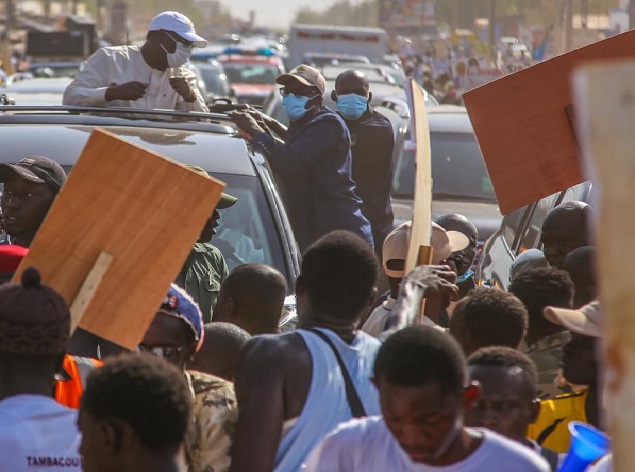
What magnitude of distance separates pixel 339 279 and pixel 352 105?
6.06 meters

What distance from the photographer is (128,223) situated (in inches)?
121

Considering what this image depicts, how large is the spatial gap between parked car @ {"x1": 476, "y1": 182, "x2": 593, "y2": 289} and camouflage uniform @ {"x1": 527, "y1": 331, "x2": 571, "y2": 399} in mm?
3131

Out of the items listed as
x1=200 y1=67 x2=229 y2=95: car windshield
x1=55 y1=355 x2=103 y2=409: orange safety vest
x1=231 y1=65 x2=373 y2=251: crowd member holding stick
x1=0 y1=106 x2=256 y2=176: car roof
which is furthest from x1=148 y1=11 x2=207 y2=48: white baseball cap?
x1=200 y1=67 x2=229 y2=95: car windshield

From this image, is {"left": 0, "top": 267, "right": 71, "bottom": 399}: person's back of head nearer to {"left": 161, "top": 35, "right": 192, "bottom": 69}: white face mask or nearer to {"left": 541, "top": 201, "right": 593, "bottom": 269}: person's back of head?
{"left": 541, "top": 201, "right": 593, "bottom": 269}: person's back of head

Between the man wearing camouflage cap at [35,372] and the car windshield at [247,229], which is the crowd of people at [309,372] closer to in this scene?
the man wearing camouflage cap at [35,372]

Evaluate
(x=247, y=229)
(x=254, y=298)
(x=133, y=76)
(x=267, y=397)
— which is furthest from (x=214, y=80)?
(x=267, y=397)

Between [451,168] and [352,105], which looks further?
[451,168]

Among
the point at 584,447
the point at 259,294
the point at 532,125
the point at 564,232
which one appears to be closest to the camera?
the point at 584,447

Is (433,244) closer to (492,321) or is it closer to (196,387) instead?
(492,321)

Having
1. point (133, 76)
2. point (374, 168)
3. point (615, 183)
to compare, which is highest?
point (615, 183)

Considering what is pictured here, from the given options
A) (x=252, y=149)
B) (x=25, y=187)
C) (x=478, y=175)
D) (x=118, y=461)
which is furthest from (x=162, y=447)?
(x=478, y=175)

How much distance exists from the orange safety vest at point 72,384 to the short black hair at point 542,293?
1.59m

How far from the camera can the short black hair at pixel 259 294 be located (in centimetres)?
467

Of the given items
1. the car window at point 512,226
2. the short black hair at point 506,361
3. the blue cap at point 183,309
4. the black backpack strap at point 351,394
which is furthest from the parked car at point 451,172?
the black backpack strap at point 351,394
